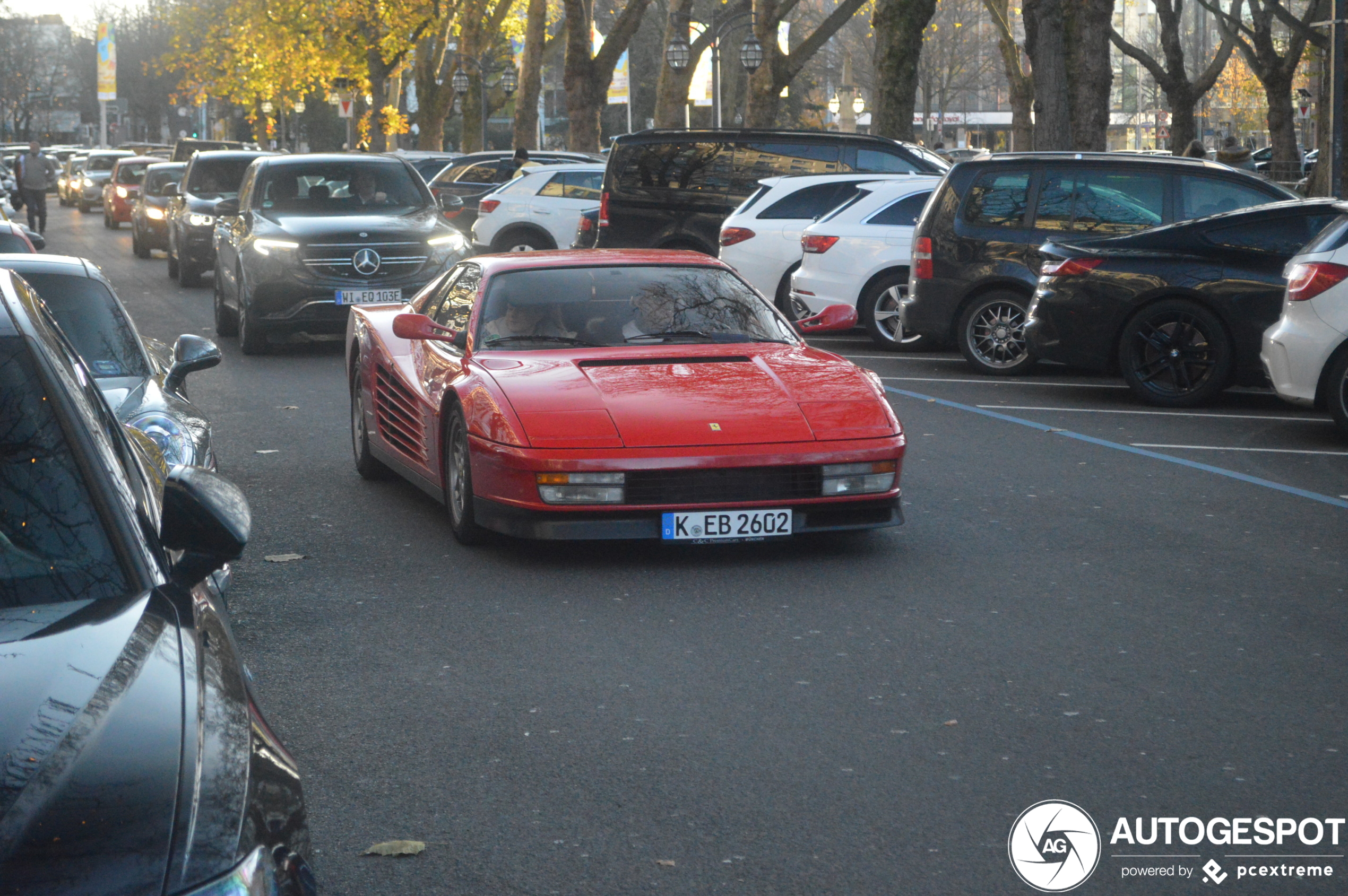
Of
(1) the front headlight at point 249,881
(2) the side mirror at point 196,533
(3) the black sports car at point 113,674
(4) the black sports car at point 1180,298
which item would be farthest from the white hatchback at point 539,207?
(1) the front headlight at point 249,881

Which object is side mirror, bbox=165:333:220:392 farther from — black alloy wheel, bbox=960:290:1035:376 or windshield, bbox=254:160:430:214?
windshield, bbox=254:160:430:214

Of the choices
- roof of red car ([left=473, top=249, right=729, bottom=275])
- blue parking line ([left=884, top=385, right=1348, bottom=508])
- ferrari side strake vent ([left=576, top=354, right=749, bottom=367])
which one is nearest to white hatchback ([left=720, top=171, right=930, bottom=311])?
blue parking line ([left=884, top=385, right=1348, bottom=508])

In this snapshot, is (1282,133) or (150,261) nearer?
(150,261)

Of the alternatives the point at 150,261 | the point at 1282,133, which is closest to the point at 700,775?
the point at 150,261

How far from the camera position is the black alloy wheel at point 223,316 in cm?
1811

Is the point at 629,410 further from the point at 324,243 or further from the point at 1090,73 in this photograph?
the point at 1090,73

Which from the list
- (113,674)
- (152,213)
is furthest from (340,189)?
(113,674)

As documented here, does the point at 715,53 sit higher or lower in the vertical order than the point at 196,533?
higher

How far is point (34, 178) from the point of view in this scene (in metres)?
33.9

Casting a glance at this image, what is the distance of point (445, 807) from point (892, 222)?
12.9m

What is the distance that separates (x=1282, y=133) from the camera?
138ft

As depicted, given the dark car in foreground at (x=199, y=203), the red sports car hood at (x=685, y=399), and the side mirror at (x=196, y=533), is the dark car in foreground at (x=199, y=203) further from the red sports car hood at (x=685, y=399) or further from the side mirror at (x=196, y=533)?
the side mirror at (x=196, y=533)

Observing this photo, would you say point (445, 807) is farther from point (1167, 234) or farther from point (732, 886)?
point (1167, 234)

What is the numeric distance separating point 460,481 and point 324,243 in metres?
9.18
